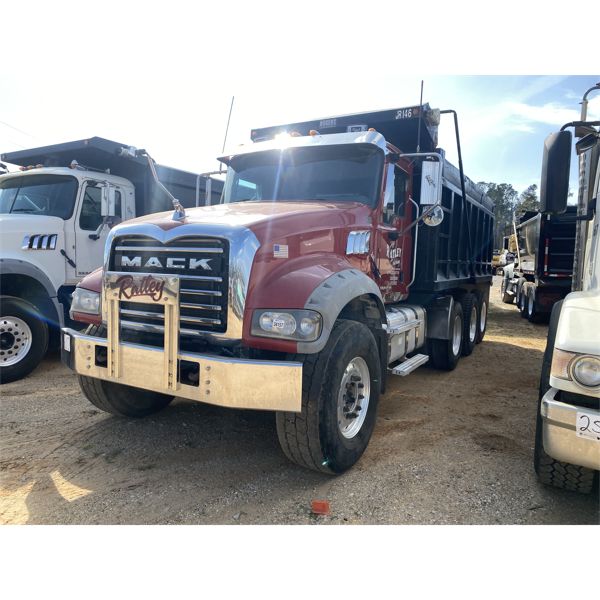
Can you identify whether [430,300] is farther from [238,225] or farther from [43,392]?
[43,392]

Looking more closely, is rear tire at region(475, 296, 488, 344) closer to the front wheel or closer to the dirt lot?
the dirt lot

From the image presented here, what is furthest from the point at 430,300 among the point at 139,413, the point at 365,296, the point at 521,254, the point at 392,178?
the point at 521,254

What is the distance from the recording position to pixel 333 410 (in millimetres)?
3125

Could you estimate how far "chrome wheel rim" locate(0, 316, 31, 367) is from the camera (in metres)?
5.64

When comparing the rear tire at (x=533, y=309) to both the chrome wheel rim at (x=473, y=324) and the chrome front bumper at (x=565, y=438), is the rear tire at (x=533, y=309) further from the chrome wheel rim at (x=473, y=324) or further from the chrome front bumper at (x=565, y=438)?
the chrome front bumper at (x=565, y=438)

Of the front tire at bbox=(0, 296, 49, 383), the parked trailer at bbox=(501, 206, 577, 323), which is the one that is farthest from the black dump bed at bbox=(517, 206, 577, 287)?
the front tire at bbox=(0, 296, 49, 383)

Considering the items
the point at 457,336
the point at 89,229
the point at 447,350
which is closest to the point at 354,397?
the point at 447,350

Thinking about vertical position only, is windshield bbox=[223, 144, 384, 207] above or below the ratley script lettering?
above

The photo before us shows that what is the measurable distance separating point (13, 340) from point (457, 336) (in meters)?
6.35

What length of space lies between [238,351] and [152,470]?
1.24 metres

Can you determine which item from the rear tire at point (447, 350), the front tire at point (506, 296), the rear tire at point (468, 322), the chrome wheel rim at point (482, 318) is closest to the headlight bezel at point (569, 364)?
the rear tire at point (447, 350)

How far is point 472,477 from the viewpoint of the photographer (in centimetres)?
333

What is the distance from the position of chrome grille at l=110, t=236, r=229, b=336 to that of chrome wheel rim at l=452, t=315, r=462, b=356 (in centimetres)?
473

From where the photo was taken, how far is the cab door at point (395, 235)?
4.65m
